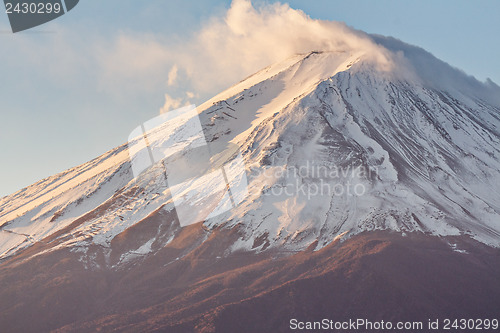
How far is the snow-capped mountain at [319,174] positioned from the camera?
2970 inches

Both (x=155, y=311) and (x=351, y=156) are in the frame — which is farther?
(x=351, y=156)

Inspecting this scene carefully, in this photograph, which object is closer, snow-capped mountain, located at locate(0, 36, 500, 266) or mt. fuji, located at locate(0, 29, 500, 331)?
mt. fuji, located at locate(0, 29, 500, 331)

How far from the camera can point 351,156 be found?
90.9 meters

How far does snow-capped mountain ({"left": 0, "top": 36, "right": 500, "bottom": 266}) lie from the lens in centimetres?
7544

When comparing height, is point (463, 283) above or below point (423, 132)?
below

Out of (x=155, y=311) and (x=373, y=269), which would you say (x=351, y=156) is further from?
(x=155, y=311)

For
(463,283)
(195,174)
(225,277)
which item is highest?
(195,174)

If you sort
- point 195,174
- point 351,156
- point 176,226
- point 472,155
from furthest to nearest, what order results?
point 472,155
point 195,174
point 351,156
point 176,226

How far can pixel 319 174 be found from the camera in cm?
8700

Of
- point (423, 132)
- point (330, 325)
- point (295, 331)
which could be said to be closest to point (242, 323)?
point (295, 331)

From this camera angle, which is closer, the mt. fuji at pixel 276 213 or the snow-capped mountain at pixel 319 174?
the mt. fuji at pixel 276 213

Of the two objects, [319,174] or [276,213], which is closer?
[276,213]

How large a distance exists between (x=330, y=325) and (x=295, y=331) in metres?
4.24

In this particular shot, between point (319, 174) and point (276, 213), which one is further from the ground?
point (319, 174)
